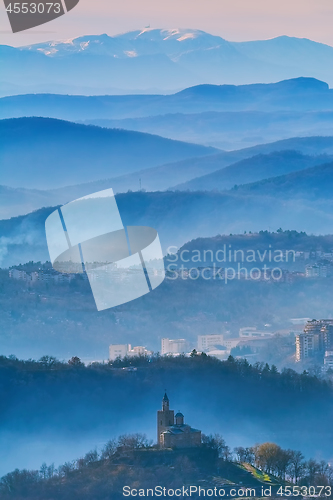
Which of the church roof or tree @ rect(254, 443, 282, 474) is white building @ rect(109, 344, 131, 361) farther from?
the church roof

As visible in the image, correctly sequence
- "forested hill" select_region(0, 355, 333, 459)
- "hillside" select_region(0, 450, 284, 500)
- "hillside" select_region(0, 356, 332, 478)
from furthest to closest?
"forested hill" select_region(0, 355, 333, 459), "hillside" select_region(0, 356, 332, 478), "hillside" select_region(0, 450, 284, 500)

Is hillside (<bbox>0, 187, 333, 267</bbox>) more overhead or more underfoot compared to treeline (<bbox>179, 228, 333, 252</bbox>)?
more underfoot

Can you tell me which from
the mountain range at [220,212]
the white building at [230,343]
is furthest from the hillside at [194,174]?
the white building at [230,343]

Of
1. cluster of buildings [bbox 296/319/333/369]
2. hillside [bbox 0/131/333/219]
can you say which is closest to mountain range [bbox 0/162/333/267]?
hillside [bbox 0/131/333/219]

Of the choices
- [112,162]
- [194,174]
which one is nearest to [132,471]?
[194,174]

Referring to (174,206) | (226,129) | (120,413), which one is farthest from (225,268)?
→ (226,129)

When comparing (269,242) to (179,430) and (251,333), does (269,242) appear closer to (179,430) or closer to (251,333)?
(251,333)
